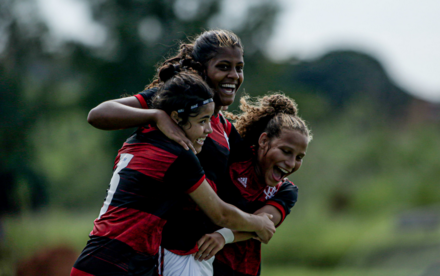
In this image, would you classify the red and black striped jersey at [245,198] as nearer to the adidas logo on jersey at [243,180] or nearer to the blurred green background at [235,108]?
the adidas logo on jersey at [243,180]

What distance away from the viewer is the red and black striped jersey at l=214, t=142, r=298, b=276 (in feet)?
11.2

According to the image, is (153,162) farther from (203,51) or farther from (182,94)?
(203,51)

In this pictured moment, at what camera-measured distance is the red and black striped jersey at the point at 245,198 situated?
11.2 feet

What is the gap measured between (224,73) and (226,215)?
3.46ft

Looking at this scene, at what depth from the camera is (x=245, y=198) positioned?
3494 mm

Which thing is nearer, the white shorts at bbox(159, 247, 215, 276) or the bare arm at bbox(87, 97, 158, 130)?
the bare arm at bbox(87, 97, 158, 130)

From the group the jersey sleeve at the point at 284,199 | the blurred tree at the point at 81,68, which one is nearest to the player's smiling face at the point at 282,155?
the jersey sleeve at the point at 284,199

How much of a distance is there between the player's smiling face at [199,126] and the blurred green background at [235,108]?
900 centimetres

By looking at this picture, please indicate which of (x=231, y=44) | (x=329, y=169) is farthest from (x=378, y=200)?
(x=231, y=44)

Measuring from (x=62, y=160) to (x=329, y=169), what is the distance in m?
11.4

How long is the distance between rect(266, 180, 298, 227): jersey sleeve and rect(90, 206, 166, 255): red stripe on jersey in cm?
113

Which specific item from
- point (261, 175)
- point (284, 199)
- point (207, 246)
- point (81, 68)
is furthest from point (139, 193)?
point (81, 68)

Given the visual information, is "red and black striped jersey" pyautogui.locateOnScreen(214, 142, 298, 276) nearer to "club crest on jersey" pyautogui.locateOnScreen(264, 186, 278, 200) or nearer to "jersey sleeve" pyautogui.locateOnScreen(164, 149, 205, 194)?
"club crest on jersey" pyautogui.locateOnScreen(264, 186, 278, 200)

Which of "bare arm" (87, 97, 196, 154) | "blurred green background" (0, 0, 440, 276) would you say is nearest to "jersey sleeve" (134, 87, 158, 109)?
"bare arm" (87, 97, 196, 154)
